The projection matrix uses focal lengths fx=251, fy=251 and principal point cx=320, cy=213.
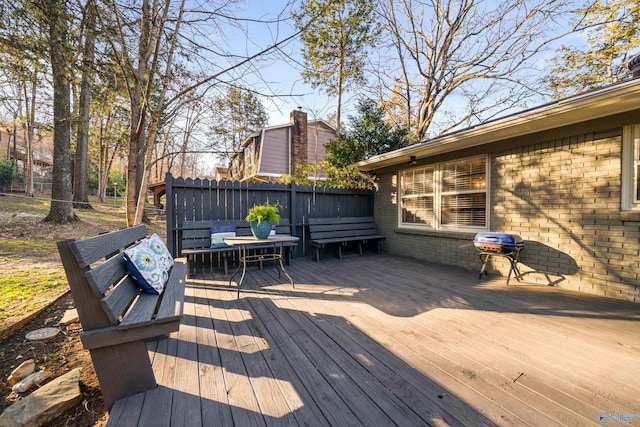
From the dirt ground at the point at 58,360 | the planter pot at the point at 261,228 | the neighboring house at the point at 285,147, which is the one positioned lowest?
the dirt ground at the point at 58,360

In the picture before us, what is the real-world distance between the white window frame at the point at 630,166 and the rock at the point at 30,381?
20.0 ft

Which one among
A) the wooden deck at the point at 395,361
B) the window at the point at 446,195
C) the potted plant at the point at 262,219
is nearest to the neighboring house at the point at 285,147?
the window at the point at 446,195

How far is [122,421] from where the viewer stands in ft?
4.45

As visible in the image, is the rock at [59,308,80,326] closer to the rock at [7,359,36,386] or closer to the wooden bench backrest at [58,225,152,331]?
the rock at [7,359,36,386]

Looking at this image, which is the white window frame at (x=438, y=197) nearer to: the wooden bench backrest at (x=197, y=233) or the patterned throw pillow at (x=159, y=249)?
the wooden bench backrest at (x=197, y=233)

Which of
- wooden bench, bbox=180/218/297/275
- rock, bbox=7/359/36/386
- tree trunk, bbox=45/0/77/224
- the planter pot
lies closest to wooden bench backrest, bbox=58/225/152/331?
rock, bbox=7/359/36/386

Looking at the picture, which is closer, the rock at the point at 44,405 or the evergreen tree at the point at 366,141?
the rock at the point at 44,405

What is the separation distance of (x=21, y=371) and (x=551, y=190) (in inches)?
243

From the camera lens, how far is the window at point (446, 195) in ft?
15.5

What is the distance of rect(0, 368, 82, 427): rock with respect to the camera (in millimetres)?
1383

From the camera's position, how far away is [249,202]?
17.4 ft

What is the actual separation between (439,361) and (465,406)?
0.45m

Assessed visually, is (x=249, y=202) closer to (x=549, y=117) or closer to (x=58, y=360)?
(x=58, y=360)

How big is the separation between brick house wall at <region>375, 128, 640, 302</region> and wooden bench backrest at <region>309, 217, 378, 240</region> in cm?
220
